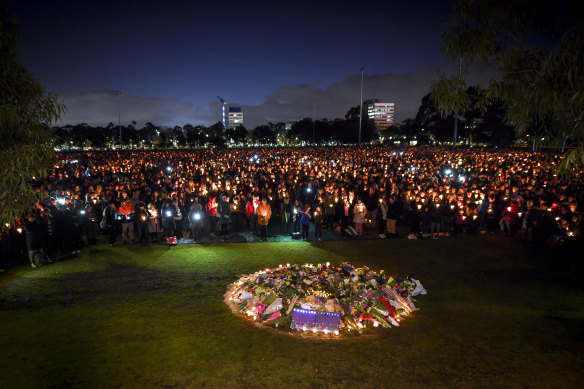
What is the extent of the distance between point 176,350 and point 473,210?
1247 centimetres

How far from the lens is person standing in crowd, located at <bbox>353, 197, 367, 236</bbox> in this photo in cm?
1334

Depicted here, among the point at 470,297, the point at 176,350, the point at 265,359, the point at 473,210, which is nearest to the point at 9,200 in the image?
the point at 176,350

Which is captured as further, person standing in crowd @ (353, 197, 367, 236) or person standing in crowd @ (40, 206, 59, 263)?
person standing in crowd @ (353, 197, 367, 236)

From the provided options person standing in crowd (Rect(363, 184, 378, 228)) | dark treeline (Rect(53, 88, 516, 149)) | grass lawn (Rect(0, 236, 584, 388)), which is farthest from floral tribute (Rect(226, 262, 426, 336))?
dark treeline (Rect(53, 88, 516, 149))

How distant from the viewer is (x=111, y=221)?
12.3 meters

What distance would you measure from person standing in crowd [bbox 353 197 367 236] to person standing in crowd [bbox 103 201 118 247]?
364 inches

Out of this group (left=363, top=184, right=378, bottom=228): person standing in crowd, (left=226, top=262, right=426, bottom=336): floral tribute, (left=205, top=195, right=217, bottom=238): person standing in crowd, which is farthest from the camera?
(left=363, top=184, right=378, bottom=228): person standing in crowd

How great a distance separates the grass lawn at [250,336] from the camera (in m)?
5.14

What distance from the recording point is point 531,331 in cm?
638

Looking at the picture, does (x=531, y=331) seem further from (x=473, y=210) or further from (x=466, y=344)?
(x=473, y=210)

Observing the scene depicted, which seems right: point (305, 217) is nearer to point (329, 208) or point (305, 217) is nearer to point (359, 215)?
point (329, 208)

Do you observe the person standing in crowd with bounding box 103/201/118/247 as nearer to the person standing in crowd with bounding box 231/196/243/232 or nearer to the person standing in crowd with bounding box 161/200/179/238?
the person standing in crowd with bounding box 161/200/179/238

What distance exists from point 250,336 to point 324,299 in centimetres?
175

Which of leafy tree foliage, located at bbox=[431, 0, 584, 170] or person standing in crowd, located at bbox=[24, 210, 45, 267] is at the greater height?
leafy tree foliage, located at bbox=[431, 0, 584, 170]
